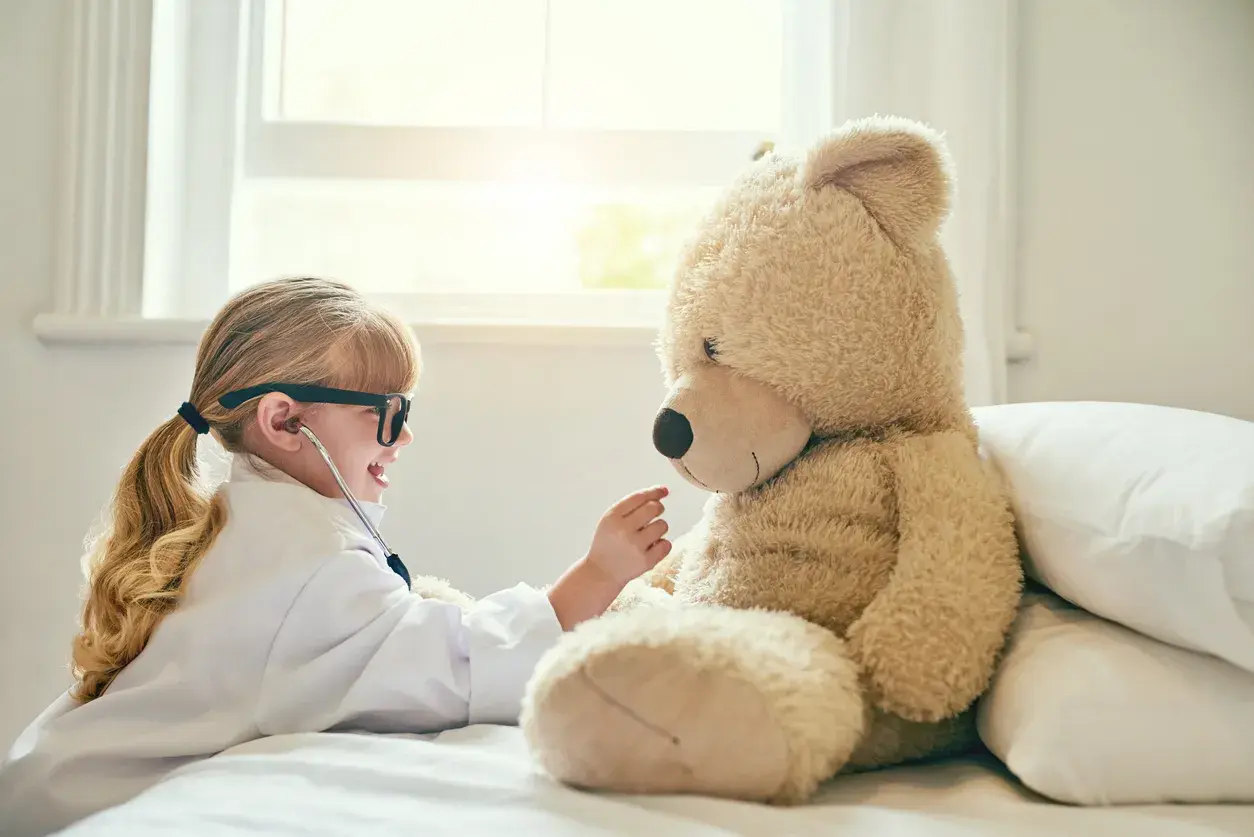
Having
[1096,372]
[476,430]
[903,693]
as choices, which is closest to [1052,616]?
[903,693]

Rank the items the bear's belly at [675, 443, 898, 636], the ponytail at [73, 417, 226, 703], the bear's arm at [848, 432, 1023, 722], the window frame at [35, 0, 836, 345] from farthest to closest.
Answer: the window frame at [35, 0, 836, 345]
the ponytail at [73, 417, 226, 703]
the bear's belly at [675, 443, 898, 636]
the bear's arm at [848, 432, 1023, 722]

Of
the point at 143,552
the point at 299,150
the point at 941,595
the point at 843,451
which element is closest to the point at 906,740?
the point at 941,595

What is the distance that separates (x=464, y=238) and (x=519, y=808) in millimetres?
1169

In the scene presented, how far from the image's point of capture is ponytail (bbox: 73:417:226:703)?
958 mm

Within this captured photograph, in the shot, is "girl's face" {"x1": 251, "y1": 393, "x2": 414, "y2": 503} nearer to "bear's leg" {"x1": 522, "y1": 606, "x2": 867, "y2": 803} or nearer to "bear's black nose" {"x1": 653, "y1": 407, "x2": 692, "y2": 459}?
"bear's black nose" {"x1": 653, "y1": 407, "x2": 692, "y2": 459}

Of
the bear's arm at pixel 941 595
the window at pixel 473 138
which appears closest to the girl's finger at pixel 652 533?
the bear's arm at pixel 941 595

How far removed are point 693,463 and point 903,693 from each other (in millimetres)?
258

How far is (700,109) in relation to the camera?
162 centimetres

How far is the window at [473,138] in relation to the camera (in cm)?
→ 158

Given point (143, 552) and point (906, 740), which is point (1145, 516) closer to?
point (906, 740)

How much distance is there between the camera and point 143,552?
3.38 feet

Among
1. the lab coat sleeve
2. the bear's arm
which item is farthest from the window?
the bear's arm

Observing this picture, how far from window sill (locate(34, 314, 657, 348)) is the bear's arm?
683mm

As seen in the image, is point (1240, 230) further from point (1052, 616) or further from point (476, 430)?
point (476, 430)
